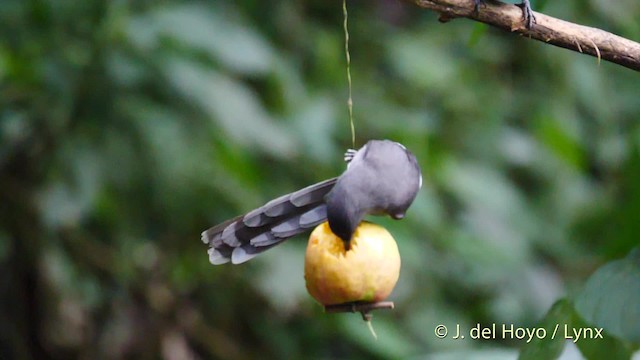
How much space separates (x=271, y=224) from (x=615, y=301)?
1.69 ft

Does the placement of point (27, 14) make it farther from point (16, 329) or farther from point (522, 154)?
point (522, 154)

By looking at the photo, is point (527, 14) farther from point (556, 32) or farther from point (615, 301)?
point (615, 301)

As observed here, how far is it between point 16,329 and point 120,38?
97cm

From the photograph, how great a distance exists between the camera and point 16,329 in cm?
279

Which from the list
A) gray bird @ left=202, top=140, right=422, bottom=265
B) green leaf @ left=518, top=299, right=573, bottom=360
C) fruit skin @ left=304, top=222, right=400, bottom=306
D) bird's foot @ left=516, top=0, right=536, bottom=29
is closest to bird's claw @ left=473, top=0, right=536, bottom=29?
bird's foot @ left=516, top=0, right=536, bottom=29

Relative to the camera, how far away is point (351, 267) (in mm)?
1207

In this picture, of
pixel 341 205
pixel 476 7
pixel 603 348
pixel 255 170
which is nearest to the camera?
pixel 341 205

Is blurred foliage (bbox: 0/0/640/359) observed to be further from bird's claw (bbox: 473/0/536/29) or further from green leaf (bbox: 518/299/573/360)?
bird's claw (bbox: 473/0/536/29)

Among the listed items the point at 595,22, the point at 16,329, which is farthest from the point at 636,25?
the point at 16,329

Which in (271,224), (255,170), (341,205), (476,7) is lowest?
(255,170)

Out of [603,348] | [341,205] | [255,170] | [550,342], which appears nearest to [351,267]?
[341,205]

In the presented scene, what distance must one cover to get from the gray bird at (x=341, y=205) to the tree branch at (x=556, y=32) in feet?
0.70

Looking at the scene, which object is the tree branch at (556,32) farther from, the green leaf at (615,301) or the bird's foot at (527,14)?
the green leaf at (615,301)

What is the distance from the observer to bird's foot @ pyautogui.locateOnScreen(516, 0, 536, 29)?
1.32 m
